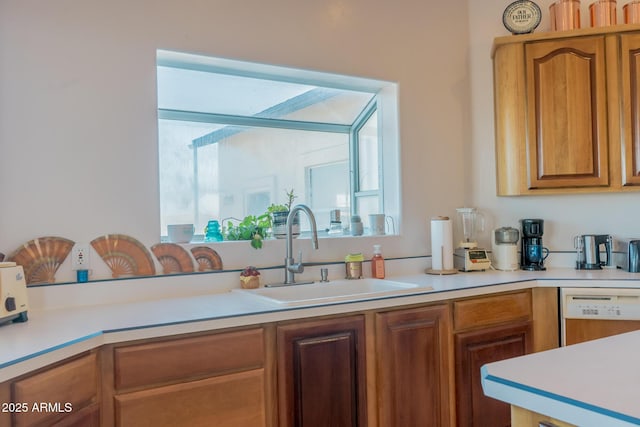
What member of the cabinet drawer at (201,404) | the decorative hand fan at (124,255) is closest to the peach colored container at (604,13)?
the cabinet drawer at (201,404)

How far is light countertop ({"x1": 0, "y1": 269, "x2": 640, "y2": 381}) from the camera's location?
4.29ft

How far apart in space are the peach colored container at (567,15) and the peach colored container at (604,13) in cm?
9

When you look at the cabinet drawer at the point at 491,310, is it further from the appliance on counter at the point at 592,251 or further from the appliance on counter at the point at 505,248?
the appliance on counter at the point at 592,251

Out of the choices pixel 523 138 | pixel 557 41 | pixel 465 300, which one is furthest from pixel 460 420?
pixel 557 41

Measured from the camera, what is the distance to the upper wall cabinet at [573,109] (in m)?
2.51

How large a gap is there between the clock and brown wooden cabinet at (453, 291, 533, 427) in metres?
1.57

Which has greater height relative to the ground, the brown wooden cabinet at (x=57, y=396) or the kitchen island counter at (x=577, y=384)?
the kitchen island counter at (x=577, y=384)

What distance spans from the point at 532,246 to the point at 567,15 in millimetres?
1374

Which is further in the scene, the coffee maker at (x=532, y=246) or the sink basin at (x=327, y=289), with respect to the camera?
the coffee maker at (x=532, y=246)

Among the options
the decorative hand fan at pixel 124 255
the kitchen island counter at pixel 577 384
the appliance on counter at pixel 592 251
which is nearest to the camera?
the kitchen island counter at pixel 577 384

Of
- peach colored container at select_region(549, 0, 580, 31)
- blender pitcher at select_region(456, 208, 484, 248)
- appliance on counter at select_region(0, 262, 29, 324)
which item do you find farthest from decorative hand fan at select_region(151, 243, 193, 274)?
peach colored container at select_region(549, 0, 580, 31)

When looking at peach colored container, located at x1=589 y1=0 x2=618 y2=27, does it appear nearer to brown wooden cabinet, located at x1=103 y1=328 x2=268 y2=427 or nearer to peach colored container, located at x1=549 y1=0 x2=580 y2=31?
peach colored container, located at x1=549 y1=0 x2=580 y2=31

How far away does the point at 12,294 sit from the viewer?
1.54 meters

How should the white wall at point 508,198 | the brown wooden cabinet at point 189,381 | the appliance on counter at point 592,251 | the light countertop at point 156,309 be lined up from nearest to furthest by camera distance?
the light countertop at point 156,309 < the brown wooden cabinet at point 189,381 < the appliance on counter at point 592,251 < the white wall at point 508,198
